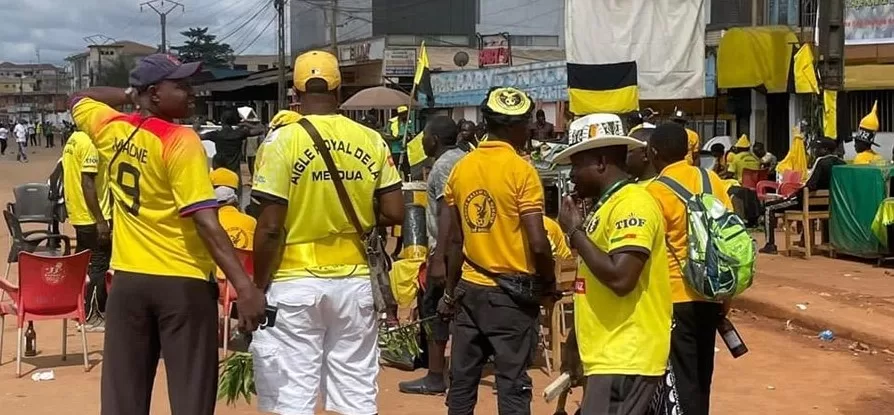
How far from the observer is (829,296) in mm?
10594

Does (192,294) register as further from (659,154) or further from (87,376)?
(87,376)

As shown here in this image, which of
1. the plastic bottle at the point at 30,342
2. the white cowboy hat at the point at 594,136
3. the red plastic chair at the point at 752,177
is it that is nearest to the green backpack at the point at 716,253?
the white cowboy hat at the point at 594,136

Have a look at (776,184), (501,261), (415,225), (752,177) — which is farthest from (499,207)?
(752,177)

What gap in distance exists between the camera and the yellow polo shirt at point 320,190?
436cm

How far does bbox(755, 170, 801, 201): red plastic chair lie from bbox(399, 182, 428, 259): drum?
6.72 m

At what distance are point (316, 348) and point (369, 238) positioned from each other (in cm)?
49

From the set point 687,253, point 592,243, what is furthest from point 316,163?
point 687,253

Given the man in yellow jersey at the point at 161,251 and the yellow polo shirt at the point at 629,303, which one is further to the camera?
the man in yellow jersey at the point at 161,251

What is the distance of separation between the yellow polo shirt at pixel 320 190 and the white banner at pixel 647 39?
37.8 ft

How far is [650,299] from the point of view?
13.3ft

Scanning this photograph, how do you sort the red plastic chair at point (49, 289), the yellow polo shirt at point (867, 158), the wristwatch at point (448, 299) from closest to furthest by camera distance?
the wristwatch at point (448, 299) → the red plastic chair at point (49, 289) → the yellow polo shirt at point (867, 158)

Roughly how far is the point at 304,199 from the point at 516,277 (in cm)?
128

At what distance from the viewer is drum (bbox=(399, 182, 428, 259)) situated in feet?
29.9

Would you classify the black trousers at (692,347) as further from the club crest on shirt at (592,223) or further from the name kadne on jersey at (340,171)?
the name kadne on jersey at (340,171)
